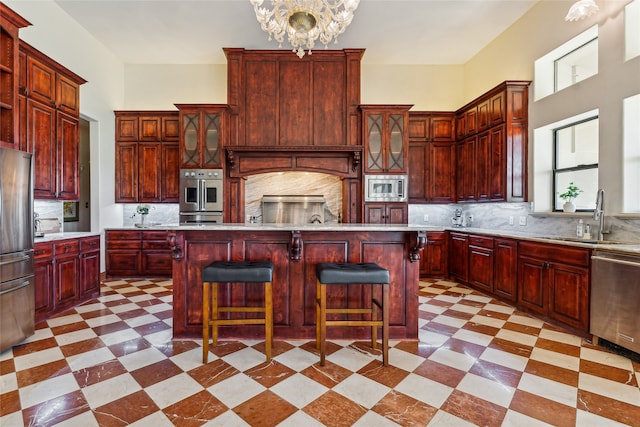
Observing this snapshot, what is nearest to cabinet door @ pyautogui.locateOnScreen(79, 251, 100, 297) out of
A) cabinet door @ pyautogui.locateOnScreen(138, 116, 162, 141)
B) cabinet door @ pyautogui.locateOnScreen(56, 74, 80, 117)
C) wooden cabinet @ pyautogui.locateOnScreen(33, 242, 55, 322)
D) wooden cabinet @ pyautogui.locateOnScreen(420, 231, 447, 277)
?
wooden cabinet @ pyautogui.locateOnScreen(33, 242, 55, 322)

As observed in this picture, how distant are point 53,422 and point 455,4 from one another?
5.68 m

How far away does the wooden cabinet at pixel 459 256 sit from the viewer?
4.68 metres

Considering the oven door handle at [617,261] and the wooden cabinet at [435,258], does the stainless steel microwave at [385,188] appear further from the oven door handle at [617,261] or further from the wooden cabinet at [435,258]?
the oven door handle at [617,261]

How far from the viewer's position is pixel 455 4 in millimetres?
4059

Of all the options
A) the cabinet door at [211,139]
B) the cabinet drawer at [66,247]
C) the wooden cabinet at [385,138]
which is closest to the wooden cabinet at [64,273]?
the cabinet drawer at [66,247]

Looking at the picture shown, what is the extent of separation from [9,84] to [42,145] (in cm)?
81

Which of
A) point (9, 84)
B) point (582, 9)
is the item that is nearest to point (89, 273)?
point (9, 84)

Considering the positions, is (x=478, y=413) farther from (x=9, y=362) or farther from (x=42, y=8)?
(x=42, y=8)

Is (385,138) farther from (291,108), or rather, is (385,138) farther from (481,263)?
(481,263)

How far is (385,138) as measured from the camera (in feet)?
16.7

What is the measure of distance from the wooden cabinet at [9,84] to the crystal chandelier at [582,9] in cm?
549

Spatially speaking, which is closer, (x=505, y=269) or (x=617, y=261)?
(x=617, y=261)

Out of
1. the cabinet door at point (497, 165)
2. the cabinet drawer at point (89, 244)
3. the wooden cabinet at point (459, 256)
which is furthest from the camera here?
the wooden cabinet at point (459, 256)

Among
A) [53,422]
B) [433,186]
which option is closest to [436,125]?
[433,186]
